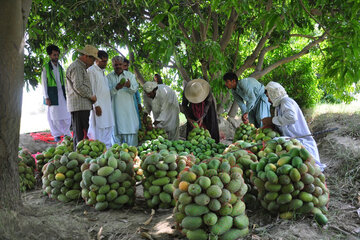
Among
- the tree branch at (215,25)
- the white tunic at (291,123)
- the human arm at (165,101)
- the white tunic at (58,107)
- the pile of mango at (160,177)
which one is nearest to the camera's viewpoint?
the pile of mango at (160,177)

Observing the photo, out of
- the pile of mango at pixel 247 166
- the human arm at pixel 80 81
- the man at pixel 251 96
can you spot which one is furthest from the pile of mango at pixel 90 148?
the man at pixel 251 96

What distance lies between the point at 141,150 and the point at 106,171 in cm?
139

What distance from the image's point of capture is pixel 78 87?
4062mm

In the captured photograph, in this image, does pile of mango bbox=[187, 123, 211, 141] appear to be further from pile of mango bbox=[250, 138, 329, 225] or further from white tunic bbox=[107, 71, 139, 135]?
pile of mango bbox=[250, 138, 329, 225]

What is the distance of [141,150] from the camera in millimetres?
4039

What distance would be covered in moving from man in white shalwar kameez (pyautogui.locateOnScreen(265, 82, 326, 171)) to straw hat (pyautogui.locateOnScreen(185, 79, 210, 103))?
5.79 feet

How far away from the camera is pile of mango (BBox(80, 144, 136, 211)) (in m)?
2.67

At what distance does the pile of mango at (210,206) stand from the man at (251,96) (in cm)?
329

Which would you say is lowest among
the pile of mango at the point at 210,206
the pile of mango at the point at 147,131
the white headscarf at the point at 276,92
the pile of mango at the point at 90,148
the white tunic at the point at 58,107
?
the pile of mango at the point at 210,206

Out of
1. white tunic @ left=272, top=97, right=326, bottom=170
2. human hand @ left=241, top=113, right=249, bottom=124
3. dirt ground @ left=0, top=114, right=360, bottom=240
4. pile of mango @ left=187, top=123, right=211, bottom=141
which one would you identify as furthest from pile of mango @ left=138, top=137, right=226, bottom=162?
human hand @ left=241, top=113, right=249, bottom=124

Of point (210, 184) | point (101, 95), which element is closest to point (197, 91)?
point (101, 95)

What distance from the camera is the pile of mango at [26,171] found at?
3414 mm

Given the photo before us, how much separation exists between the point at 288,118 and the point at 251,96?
1849 millimetres

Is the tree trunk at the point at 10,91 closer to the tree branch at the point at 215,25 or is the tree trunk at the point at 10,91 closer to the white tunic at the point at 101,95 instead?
the white tunic at the point at 101,95
